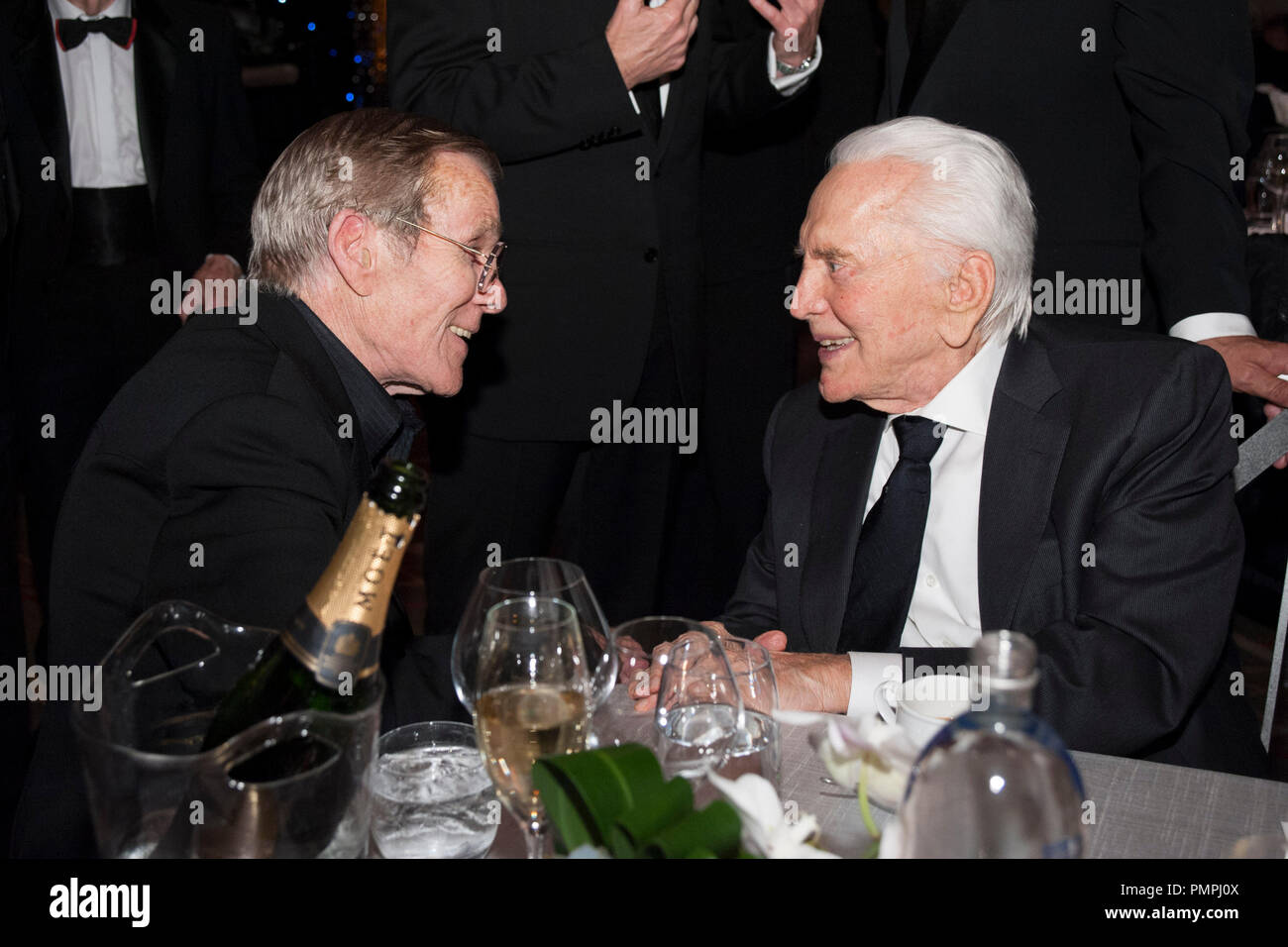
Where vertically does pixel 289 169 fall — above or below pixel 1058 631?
above

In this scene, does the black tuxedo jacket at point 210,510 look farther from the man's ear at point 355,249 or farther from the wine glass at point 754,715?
the wine glass at point 754,715

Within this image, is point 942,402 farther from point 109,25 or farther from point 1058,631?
point 109,25

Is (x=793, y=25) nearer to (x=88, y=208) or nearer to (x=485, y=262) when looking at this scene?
(x=485, y=262)

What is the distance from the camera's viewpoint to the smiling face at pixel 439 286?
1.79 metres

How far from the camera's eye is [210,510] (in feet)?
4.45

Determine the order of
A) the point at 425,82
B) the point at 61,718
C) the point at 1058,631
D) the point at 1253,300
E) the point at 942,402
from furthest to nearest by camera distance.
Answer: the point at 1253,300 < the point at 425,82 < the point at 942,402 < the point at 1058,631 < the point at 61,718

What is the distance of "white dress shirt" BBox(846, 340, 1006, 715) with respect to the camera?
1.79 metres

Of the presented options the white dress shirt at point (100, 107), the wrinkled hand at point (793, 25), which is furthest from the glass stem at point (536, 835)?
the white dress shirt at point (100, 107)

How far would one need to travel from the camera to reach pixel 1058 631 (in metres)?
1.58

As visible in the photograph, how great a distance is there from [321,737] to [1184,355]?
1334 millimetres

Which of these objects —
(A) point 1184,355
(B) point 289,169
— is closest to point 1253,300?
(A) point 1184,355
